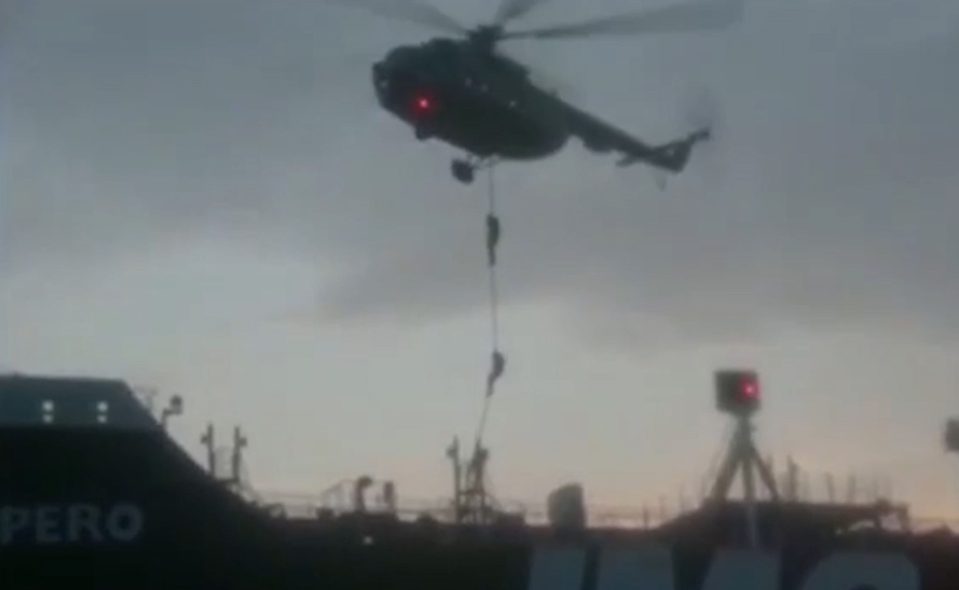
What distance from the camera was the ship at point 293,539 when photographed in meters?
35.7

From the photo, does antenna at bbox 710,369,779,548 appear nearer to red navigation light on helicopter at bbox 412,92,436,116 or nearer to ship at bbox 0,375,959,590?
ship at bbox 0,375,959,590

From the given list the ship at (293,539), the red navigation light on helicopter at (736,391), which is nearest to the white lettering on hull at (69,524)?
the ship at (293,539)

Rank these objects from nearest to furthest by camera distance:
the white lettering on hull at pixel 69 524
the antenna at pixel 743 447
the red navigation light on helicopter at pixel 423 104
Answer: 1. the white lettering on hull at pixel 69 524
2. the antenna at pixel 743 447
3. the red navigation light on helicopter at pixel 423 104

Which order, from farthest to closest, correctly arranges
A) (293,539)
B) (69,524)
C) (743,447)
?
1. (743,447)
2. (293,539)
3. (69,524)

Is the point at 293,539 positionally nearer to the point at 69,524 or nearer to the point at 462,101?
the point at 69,524

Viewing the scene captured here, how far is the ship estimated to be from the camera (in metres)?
35.7

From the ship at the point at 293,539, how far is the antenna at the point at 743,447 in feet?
0.85

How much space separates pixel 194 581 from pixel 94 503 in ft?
7.79

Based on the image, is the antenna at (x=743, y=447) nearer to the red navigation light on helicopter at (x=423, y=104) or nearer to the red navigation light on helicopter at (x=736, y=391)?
the red navigation light on helicopter at (x=736, y=391)

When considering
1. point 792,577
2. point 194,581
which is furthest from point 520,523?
point 194,581

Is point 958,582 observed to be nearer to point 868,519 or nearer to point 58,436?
point 868,519

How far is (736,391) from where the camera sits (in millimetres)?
41031

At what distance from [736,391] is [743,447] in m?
6.57

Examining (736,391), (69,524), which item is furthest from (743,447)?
(69,524)
